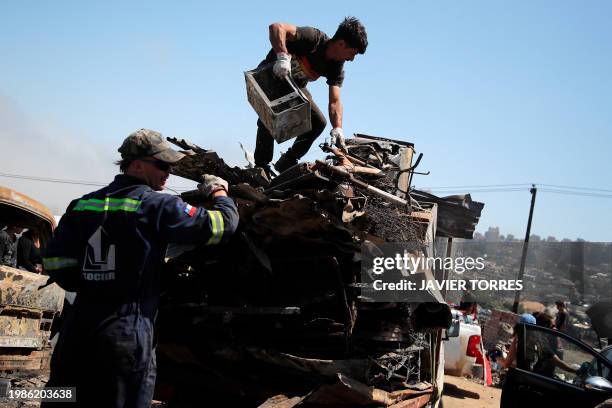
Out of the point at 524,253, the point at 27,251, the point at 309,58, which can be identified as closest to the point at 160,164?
the point at 309,58

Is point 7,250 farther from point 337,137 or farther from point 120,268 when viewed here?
point 120,268

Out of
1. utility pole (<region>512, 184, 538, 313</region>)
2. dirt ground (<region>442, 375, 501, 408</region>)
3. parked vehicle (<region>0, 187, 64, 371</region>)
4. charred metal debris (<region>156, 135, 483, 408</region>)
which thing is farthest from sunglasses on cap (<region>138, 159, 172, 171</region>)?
utility pole (<region>512, 184, 538, 313</region>)

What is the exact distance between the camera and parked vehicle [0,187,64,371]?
5555mm

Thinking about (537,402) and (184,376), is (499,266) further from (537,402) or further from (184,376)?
(184,376)

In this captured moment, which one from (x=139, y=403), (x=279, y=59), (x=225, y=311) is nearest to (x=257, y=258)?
(x=225, y=311)

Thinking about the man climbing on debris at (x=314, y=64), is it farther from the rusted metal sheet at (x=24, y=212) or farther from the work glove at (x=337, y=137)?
the rusted metal sheet at (x=24, y=212)

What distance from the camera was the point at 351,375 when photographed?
12.4ft

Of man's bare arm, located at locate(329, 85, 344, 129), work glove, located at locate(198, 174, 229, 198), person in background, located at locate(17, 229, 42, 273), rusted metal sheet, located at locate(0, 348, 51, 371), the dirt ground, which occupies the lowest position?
the dirt ground

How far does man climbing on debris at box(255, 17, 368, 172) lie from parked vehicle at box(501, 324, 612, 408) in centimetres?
279

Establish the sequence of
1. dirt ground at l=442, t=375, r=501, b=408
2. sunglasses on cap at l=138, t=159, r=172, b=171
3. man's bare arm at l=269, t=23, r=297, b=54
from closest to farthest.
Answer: sunglasses on cap at l=138, t=159, r=172, b=171 → man's bare arm at l=269, t=23, r=297, b=54 → dirt ground at l=442, t=375, r=501, b=408

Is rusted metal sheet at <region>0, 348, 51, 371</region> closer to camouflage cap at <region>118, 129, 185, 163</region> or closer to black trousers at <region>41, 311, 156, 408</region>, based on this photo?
black trousers at <region>41, 311, 156, 408</region>

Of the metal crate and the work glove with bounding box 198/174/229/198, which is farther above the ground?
the metal crate

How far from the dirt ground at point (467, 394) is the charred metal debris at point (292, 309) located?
5.04 m

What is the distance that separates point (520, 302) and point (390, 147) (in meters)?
18.8
